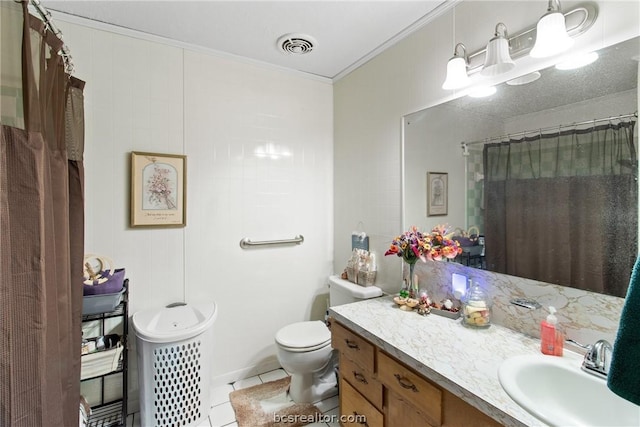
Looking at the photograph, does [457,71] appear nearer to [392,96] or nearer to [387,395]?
[392,96]

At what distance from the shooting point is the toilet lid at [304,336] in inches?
69.6

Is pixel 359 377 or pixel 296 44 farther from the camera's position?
pixel 296 44

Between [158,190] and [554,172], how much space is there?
2125 millimetres

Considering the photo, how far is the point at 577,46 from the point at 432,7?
780 millimetres

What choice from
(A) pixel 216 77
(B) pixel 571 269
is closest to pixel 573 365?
(B) pixel 571 269

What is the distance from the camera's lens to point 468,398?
86 cm

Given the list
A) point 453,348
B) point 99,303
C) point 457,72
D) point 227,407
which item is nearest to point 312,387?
point 227,407

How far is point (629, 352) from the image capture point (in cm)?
50

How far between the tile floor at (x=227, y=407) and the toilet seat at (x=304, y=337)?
16.8 inches

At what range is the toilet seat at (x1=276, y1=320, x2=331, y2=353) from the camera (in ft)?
5.72

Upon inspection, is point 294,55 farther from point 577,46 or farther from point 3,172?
point 3,172

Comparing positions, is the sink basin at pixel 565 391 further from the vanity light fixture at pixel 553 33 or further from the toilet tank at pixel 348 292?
the vanity light fixture at pixel 553 33

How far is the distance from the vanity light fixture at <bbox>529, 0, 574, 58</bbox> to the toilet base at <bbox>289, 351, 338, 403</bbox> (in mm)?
1997

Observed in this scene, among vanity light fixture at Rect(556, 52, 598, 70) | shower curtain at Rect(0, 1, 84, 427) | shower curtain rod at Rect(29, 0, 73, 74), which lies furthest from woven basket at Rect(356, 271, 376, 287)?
shower curtain rod at Rect(29, 0, 73, 74)
